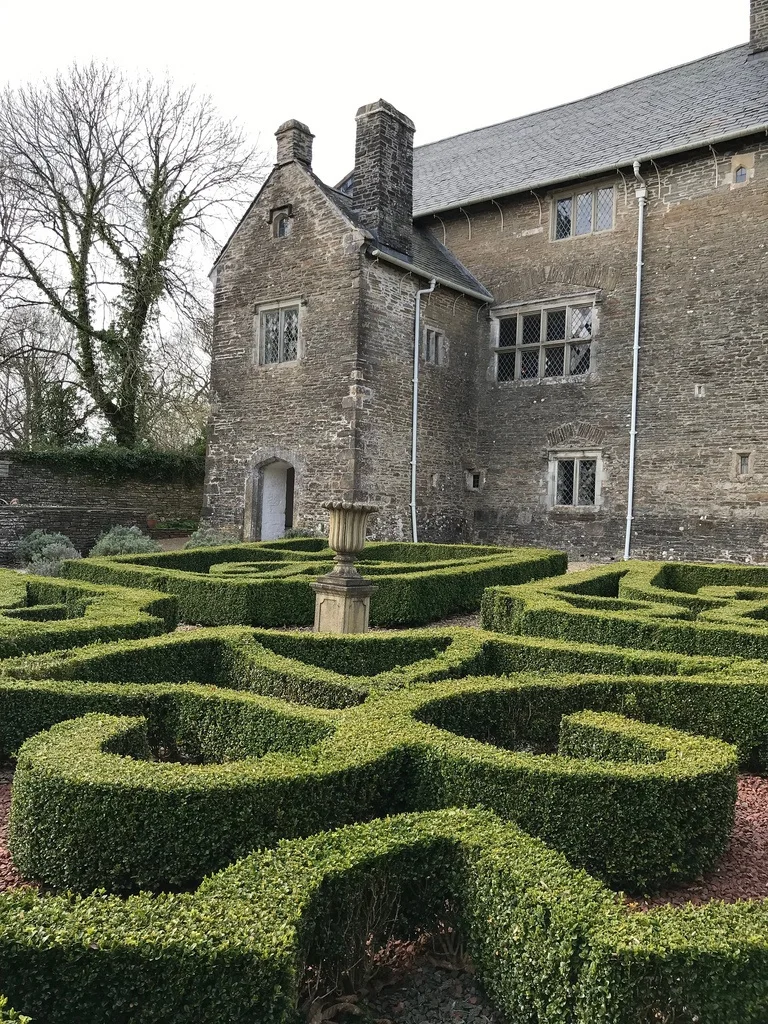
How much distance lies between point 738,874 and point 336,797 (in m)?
2.12

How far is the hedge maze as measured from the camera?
250 cm

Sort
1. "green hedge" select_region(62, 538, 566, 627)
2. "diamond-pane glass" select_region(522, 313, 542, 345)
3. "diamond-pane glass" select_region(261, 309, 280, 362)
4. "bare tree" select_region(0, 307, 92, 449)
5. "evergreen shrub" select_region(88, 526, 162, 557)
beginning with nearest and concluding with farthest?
"green hedge" select_region(62, 538, 566, 627)
"evergreen shrub" select_region(88, 526, 162, 557)
"diamond-pane glass" select_region(261, 309, 280, 362)
"diamond-pane glass" select_region(522, 313, 542, 345)
"bare tree" select_region(0, 307, 92, 449)

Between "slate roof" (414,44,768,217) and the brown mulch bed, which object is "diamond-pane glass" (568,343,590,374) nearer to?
"slate roof" (414,44,768,217)

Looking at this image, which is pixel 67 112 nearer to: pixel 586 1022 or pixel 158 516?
pixel 158 516

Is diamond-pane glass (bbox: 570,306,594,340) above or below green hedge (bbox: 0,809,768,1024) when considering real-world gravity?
above

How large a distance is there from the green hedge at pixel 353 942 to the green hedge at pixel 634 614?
13.6 ft

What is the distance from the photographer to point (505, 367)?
20.2 m

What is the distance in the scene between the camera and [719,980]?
251 centimetres

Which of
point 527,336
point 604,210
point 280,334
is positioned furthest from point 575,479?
point 280,334

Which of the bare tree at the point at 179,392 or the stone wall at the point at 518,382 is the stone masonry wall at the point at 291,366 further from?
the bare tree at the point at 179,392

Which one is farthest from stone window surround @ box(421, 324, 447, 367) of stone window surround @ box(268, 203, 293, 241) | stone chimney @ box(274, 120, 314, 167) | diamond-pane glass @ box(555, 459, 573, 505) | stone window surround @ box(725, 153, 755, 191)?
stone window surround @ box(725, 153, 755, 191)

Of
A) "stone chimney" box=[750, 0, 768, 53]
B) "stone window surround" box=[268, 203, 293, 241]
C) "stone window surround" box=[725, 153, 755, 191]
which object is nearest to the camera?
"stone window surround" box=[725, 153, 755, 191]

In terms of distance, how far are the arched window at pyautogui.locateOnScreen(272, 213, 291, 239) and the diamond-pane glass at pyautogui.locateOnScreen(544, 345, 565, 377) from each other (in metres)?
6.79

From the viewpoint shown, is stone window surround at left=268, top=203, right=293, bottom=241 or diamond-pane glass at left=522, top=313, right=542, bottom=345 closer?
stone window surround at left=268, top=203, right=293, bottom=241
